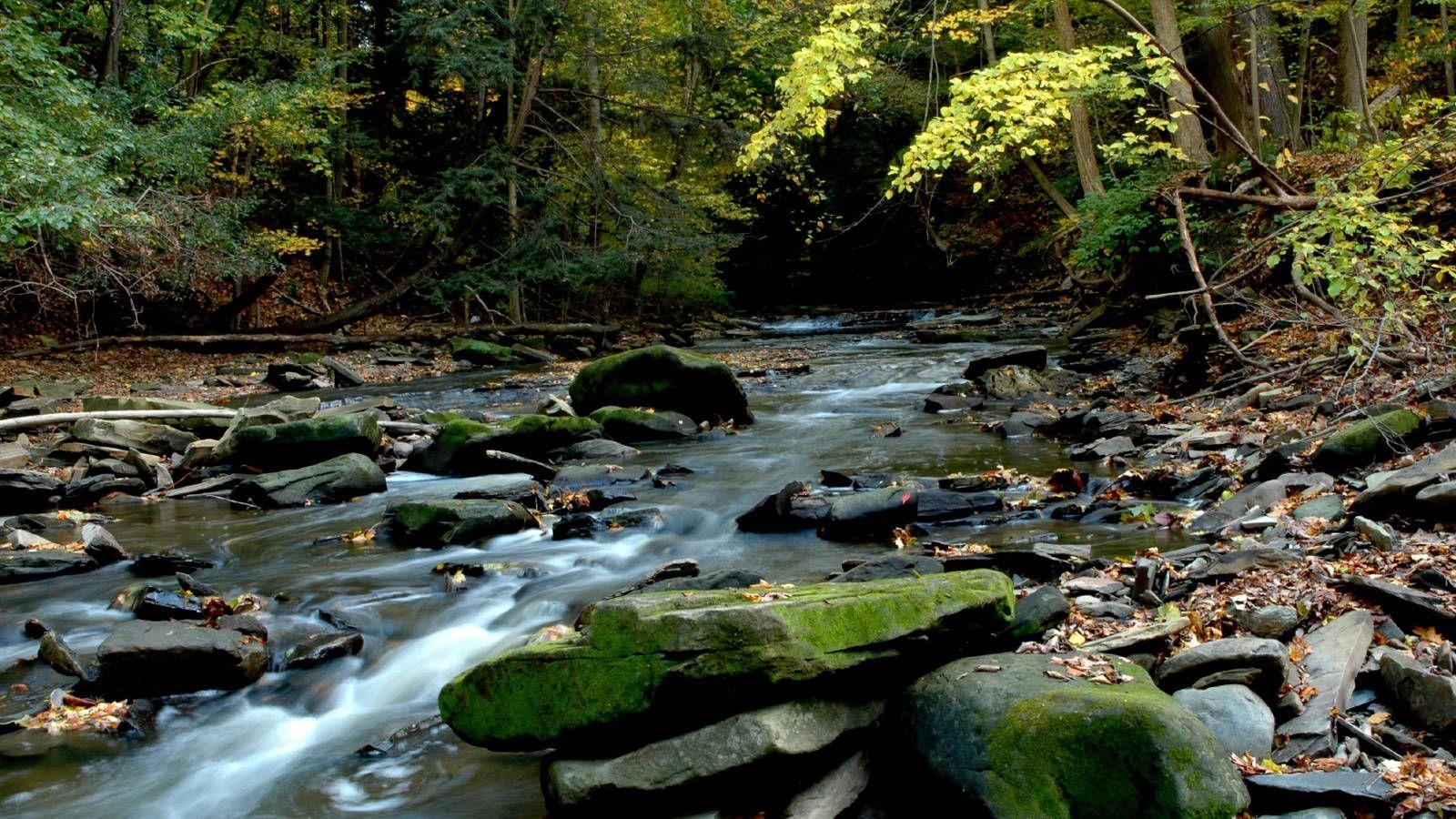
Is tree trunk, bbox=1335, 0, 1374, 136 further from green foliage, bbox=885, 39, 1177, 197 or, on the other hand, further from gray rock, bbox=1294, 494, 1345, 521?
gray rock, bbox=1294, 494, 1345, 521

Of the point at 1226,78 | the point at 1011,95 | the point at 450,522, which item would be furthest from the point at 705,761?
the point at 1226,78

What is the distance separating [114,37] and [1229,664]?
69.8 ft

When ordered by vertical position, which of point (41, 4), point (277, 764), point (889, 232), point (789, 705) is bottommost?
point (277, 764)

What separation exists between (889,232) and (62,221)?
28.0m

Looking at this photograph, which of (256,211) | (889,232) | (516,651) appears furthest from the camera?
(889,232)

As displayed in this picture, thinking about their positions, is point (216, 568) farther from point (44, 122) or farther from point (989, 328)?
point (989, 328)

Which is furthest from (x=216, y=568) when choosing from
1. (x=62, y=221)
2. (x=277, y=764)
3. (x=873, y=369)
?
(x=873, y=369)

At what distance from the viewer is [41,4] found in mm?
18719

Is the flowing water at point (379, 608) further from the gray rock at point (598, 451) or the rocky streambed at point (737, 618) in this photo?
the gray rock at point (598, 451)

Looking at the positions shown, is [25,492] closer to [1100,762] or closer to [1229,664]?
[1100,762]

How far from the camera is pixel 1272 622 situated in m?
4.45

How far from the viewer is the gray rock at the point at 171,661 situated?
522 cm

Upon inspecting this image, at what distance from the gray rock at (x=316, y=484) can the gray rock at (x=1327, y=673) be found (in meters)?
8.52

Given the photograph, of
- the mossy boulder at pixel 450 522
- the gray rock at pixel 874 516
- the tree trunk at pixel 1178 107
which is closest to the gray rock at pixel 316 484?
the mossy boulder at pixel 450 522
